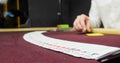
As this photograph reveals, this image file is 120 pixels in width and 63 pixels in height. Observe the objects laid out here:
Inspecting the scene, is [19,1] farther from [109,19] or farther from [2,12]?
[109,19]

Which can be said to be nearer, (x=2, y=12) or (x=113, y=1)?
(x=113, y=1)

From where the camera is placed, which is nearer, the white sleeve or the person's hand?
the person's hand

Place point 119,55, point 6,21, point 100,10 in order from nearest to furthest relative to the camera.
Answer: point 119,55 → point 100,10 → point 6,21

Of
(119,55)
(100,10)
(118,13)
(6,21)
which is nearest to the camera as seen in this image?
(119,55)

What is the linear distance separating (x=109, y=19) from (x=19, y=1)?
7.80 feet

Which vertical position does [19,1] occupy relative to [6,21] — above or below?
above

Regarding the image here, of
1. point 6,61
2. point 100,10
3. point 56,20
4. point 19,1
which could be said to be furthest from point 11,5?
point 6,61

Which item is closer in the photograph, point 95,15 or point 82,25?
point 82,25

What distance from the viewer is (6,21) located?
3.76 m

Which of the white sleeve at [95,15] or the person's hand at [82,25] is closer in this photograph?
the person's hand at [82,25]

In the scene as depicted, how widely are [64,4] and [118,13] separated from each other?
7.39 feet

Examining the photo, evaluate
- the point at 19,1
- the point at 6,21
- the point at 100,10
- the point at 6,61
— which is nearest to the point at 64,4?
the point at 19,1

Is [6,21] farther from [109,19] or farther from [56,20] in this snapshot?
[109,19]

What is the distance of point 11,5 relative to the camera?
12.8 feet
